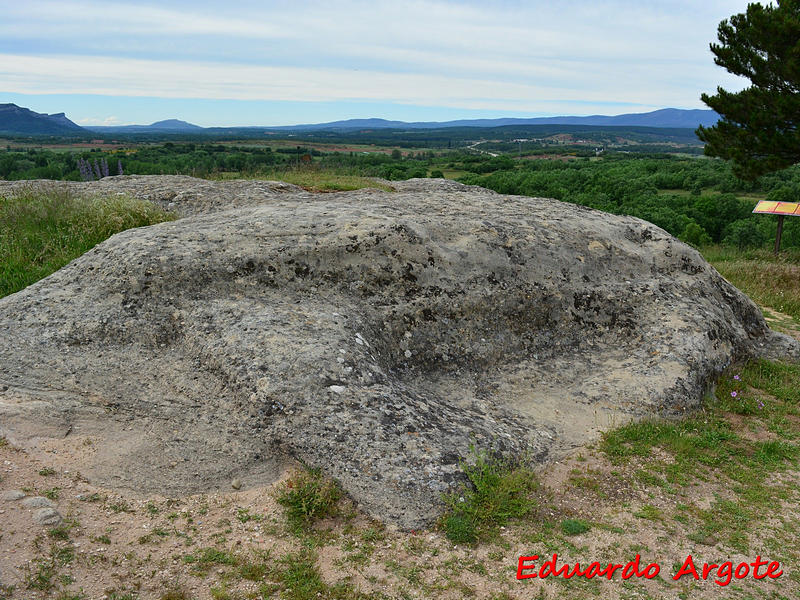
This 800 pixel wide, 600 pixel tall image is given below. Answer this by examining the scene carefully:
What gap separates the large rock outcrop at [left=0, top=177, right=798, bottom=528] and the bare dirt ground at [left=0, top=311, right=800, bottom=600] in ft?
0.90

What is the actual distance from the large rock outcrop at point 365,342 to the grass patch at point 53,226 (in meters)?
1.96

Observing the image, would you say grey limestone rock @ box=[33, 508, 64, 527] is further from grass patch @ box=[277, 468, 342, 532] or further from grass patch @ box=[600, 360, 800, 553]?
grass patch @ box=[600, 360, 800, 553]

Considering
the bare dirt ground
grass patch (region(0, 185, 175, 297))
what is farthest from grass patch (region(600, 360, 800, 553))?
grass patch (region(0, 185, 175, 297))

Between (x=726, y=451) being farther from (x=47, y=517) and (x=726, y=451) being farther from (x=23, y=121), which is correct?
(x=23, y=121)

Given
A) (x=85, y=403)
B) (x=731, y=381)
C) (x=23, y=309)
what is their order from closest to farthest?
1. (x=85, y=403)
2. (x=23, y=309)
3. (x=731, y=381)

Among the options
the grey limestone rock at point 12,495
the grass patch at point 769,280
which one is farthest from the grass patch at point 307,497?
the grass patch at point 769,280

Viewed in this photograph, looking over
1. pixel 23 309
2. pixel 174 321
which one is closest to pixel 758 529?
pixel 174 321

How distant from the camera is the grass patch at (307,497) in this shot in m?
4.36

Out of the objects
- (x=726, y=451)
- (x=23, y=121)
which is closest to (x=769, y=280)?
(x=726, y=451)

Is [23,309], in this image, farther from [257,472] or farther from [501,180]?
[501,180]

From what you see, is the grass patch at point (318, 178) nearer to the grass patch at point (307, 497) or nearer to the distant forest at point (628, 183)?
the grass patch at point (307, 497)

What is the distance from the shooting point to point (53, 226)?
9.71 m

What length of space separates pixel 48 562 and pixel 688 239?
40.1 meters

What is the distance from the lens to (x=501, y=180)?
59781mm
